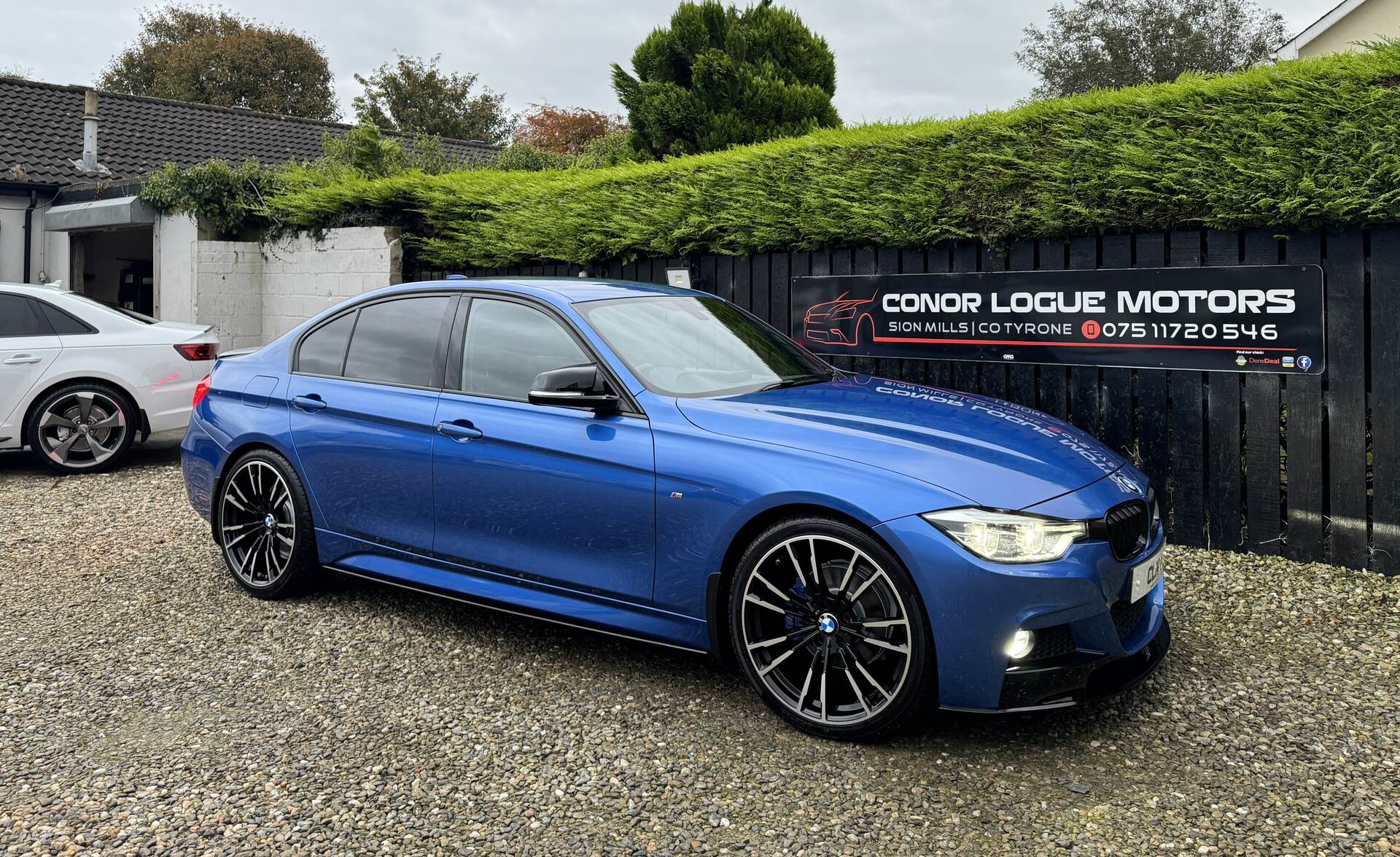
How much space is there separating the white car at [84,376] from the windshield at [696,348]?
605cm

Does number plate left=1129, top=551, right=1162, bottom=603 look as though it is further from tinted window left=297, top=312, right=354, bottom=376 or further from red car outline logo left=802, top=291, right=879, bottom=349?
tinted window left=297, top=312, right=354, bottom=376

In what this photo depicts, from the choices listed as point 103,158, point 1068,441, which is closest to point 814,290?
point 1068,441

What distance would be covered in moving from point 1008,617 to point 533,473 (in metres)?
1.92

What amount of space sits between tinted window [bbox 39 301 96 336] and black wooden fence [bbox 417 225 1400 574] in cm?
719

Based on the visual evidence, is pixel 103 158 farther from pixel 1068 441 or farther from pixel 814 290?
pixel 1068 441

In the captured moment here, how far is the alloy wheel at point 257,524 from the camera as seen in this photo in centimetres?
521

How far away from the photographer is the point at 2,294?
29.2ft

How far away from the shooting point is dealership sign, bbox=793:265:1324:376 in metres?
5.66

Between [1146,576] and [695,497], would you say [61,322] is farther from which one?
[1146,576]

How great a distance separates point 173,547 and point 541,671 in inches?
130

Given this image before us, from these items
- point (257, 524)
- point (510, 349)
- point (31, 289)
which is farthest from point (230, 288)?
point (510, 349)

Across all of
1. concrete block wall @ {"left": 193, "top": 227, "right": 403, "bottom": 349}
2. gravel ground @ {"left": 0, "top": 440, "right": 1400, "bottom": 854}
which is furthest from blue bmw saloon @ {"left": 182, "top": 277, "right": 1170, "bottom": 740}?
concrete block wall @ {"left": 193, "top": 227, "right": 403, "bottom": 349}

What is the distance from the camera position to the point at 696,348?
4.65m

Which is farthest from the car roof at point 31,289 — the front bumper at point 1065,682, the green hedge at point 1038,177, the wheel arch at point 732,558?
the front bumper at point 1065,682
